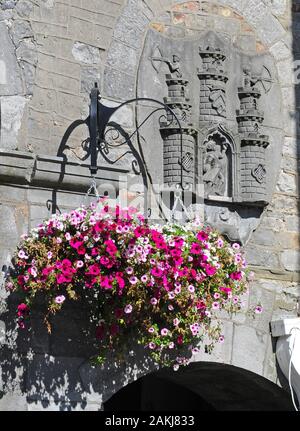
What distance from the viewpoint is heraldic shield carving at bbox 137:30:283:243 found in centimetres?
677

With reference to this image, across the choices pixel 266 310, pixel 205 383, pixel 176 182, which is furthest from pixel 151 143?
pixel 205 383

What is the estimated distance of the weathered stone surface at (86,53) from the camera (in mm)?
6637

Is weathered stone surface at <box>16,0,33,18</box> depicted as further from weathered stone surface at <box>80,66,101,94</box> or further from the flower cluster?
the flower cluster

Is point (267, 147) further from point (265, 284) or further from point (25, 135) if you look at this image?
point (25, 135)

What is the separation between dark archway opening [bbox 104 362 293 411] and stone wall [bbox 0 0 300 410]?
0.94 ft

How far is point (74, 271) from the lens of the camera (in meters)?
5.83

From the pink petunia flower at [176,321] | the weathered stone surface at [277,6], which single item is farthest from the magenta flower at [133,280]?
the weathered stone surface at [277,6]

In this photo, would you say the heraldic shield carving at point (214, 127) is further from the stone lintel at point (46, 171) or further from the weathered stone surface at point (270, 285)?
the stone lintel at point (46, 171)

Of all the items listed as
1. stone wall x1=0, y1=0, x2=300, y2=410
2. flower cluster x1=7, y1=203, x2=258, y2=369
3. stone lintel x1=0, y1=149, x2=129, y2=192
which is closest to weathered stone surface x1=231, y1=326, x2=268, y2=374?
stone wall x1=0, y1=0, x2=300, y2=410

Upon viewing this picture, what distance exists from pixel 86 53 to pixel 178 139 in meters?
0.75

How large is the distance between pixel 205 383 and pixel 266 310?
960 millimetres

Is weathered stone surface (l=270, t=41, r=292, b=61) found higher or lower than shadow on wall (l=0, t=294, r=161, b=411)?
higher

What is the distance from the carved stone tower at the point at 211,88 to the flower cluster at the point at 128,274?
101 cm

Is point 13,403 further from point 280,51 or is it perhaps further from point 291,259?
point 280,51
